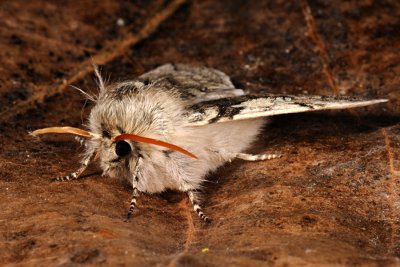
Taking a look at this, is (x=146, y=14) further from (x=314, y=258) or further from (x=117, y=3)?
(x=314, y=258)

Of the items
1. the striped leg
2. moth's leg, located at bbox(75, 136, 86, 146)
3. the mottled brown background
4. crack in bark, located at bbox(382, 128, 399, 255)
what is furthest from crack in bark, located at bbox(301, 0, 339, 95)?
moth's leg, located at bbox(75, 136, 86, 146)

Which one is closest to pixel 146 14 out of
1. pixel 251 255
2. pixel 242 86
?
pixel 242 86

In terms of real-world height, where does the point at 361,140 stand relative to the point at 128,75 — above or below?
below

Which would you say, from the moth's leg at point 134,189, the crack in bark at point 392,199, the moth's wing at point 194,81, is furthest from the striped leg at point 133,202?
the crack in bark at point 392,199

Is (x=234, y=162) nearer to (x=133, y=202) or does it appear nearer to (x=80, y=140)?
(x=133, y=202)

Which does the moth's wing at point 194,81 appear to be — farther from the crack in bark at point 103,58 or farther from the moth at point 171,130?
the crack in bark at point 103,58

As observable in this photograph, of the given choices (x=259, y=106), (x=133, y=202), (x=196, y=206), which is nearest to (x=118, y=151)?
(x=133, y=202)
